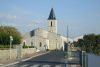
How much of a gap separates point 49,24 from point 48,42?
1229 centimetres

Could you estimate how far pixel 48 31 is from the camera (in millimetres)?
133000

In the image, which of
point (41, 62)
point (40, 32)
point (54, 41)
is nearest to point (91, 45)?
point (41, 62)

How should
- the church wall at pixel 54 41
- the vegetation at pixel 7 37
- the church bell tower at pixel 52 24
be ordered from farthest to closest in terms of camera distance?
the church bell tower at pixel 52 24, the church wall at pixel 54 41, the vegetation at pixel 7 37

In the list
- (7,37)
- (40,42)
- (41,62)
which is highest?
(7,37)

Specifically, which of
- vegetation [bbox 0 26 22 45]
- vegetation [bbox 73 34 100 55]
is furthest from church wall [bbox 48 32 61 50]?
vegetation [bbox 73 34 100 55]

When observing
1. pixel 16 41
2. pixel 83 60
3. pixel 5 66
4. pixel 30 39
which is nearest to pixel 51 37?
pixel 30 39

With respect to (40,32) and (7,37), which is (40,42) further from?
(7,37)

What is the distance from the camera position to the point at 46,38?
420ft

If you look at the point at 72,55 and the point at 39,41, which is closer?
the point at 72,55

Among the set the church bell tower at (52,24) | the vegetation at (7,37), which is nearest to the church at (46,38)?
the church bell tower at (52,24)

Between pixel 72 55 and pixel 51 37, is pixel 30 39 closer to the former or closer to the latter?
pixel 51 37

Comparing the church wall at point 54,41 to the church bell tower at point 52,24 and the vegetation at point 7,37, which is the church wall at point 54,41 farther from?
the vegetation at point 7,37

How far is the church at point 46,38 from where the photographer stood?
4791 inches

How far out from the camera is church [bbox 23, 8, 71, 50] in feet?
399
